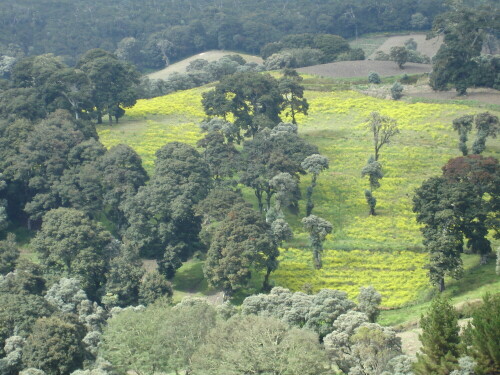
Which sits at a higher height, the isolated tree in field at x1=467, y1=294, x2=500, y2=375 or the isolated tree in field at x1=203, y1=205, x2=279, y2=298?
the isolated tree in field at x1=467, y1=294, x2=500, y2=375

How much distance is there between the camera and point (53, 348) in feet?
186

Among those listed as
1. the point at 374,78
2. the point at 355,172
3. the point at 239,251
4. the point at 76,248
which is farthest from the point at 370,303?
the point at 374,78

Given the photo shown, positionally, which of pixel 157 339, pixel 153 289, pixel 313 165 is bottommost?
pixel 153 289

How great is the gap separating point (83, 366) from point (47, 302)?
30.9 ft

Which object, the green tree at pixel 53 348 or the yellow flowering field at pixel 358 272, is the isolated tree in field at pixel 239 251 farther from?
the green tree at pixel 53 348

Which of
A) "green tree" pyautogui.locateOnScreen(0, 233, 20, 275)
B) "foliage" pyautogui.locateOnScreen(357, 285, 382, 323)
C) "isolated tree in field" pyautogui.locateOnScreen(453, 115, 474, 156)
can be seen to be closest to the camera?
"foliage" pyautogui.locateOnScreen(357, 285, 382, 323)

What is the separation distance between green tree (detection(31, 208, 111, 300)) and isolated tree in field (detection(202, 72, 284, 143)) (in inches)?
994

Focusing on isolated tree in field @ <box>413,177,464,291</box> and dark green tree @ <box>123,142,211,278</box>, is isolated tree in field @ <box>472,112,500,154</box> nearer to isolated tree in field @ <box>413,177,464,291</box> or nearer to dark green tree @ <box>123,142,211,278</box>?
isolated tree in field @ <box>413,177,464,291</box>

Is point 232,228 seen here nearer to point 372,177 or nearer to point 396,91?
point 372,177

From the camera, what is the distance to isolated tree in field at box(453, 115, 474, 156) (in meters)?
90.5

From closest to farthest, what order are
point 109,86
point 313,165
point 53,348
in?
point 53,348, point 313,165, point 109,86

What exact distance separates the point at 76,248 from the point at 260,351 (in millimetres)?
31678

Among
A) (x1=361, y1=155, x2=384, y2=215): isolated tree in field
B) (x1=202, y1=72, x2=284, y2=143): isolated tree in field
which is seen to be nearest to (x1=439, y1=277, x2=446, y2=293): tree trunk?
(x1=361, y1=155, x2=384, y2=215): isolated tree in field

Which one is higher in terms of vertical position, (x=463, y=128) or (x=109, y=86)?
(x=109, y=86)
